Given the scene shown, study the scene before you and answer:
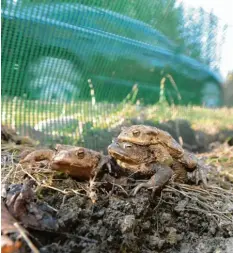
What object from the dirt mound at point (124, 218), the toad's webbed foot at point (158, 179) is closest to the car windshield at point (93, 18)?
the dirt mound at point (124, 218)

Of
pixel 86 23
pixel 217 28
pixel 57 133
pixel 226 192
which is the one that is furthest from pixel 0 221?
pixel 217 28

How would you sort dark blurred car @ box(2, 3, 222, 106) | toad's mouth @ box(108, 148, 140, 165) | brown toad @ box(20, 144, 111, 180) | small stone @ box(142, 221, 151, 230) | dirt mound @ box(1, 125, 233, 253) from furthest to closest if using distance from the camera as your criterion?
dark blurred car @ box(2, 3, 222, 106) → toad's mouth @ box(108, 148, 140, 165) → brown toad @ box(20, 144, 111, 180) → small stone @ box(142, 221, 151, 230) → dirt mound @ box(1, 125, 233, 253)

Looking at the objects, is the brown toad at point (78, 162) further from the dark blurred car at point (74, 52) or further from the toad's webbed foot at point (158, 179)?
the dark blurred car at point (74, 52)

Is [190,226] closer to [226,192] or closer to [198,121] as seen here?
[226,192]

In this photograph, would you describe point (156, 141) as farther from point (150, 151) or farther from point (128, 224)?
point (128, 224)

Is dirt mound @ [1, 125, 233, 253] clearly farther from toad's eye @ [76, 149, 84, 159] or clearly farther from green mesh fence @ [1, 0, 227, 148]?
green mesh fence @ [1, 0, 227, 148]

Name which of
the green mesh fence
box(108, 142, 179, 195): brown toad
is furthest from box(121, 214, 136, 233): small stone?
the green mesh fence
